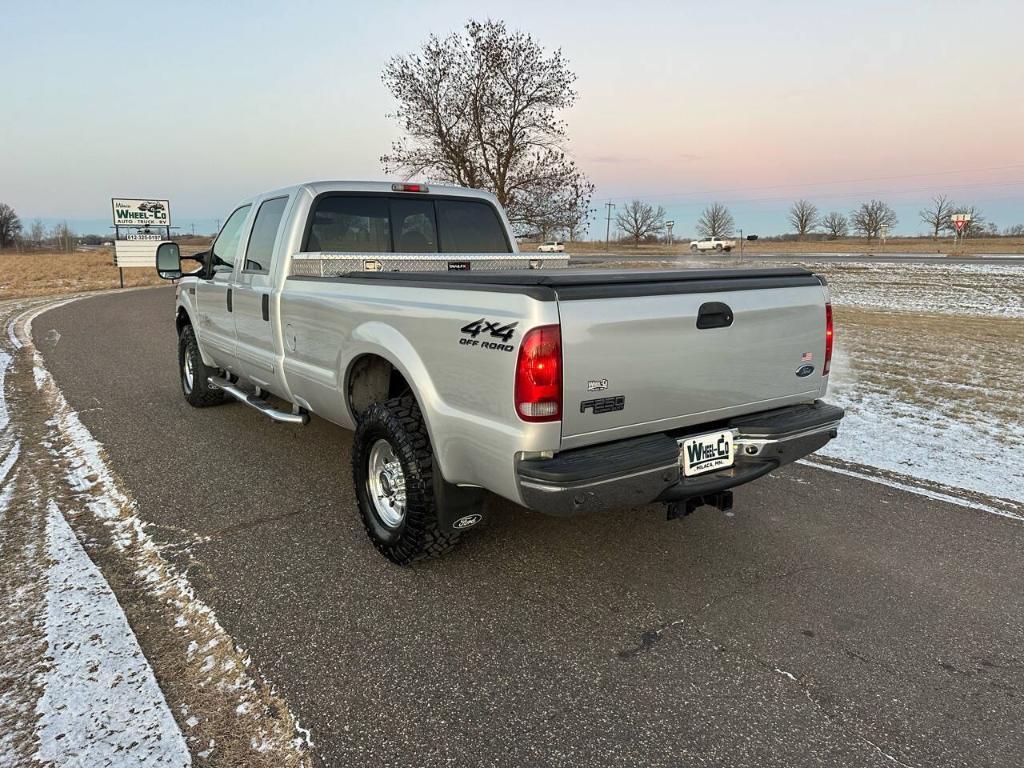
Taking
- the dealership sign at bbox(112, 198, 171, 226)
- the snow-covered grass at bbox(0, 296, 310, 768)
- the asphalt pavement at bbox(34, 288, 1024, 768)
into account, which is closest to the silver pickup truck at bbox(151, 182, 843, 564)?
the asphalt pavement at bbox(34, 288, 1024, 768)

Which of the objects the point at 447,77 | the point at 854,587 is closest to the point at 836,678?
the point at 854,587

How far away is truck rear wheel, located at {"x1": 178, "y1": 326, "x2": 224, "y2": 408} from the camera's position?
21.8 feet

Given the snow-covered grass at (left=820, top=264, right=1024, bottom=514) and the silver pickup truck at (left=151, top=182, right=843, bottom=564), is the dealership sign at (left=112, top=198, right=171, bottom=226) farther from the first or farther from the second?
the silver pickup truck at (left=151, top=182, right=843, bottom=564)

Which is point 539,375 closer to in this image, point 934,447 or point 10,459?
point 934,447

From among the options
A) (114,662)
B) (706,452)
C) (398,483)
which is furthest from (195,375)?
(706,452)

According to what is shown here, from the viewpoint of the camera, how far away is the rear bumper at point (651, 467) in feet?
8.95

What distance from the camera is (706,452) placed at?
313 centimetres

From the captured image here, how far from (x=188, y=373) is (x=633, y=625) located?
18.3 feet

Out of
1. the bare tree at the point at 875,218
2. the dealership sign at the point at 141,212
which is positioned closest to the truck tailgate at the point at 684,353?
the dealership sign at the point at 141,212

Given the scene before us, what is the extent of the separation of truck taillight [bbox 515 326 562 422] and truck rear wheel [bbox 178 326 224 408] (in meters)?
4.88

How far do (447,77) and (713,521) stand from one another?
19.9 metres

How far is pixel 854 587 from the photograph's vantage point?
340cm

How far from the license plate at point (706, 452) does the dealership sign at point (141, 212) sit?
37.0 m

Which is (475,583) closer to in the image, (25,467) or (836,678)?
(836,678)
